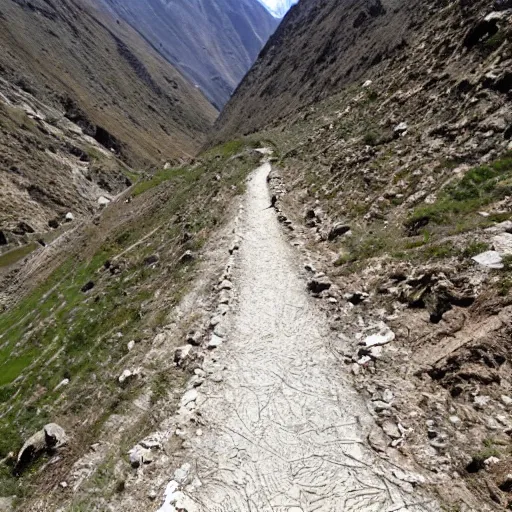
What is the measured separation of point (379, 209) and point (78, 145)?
311ft

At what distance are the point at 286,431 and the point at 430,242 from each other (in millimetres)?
8919

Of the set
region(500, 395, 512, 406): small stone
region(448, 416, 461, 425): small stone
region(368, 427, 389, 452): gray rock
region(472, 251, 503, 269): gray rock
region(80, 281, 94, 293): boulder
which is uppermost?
region(80, 281, 94, 293): boulder

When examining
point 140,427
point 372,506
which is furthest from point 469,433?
point 140,427

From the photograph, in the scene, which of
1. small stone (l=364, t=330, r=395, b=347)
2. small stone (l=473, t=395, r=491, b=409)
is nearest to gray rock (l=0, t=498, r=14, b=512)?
small stone (l=364, t=330, r=395, b=347)

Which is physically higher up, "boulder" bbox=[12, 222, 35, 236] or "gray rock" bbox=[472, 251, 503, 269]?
"boulder" bbox=[12, 222, 35, 236]

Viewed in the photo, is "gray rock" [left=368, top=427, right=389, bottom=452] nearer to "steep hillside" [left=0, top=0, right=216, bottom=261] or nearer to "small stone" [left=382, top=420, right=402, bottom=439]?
"small stone" [left=382, top=420, right=402, bottom=439]

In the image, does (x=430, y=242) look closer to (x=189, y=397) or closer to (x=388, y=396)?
(x=388, y=396)

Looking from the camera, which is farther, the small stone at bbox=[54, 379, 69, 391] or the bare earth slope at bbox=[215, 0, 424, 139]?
the bare earth slope at bbox=[215, 0, 424, 139]

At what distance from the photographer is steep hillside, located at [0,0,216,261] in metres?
68.9

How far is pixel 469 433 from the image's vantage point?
8.52m

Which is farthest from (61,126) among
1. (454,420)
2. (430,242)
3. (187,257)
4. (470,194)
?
(454,420)

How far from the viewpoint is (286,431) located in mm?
9742

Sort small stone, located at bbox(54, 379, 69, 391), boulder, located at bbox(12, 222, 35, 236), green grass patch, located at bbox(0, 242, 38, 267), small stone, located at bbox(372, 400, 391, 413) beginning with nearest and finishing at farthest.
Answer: small stone, located at bbox(372, 400, 391, 413) → small stone, located at bbox(54, 379, 69, 391) → green grass patch, located at bbox(0, 242, 38, 267) → boulder, located at bbox(12, 222, 35, 236)

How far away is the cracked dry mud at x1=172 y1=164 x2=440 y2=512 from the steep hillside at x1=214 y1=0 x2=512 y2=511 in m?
0.62
